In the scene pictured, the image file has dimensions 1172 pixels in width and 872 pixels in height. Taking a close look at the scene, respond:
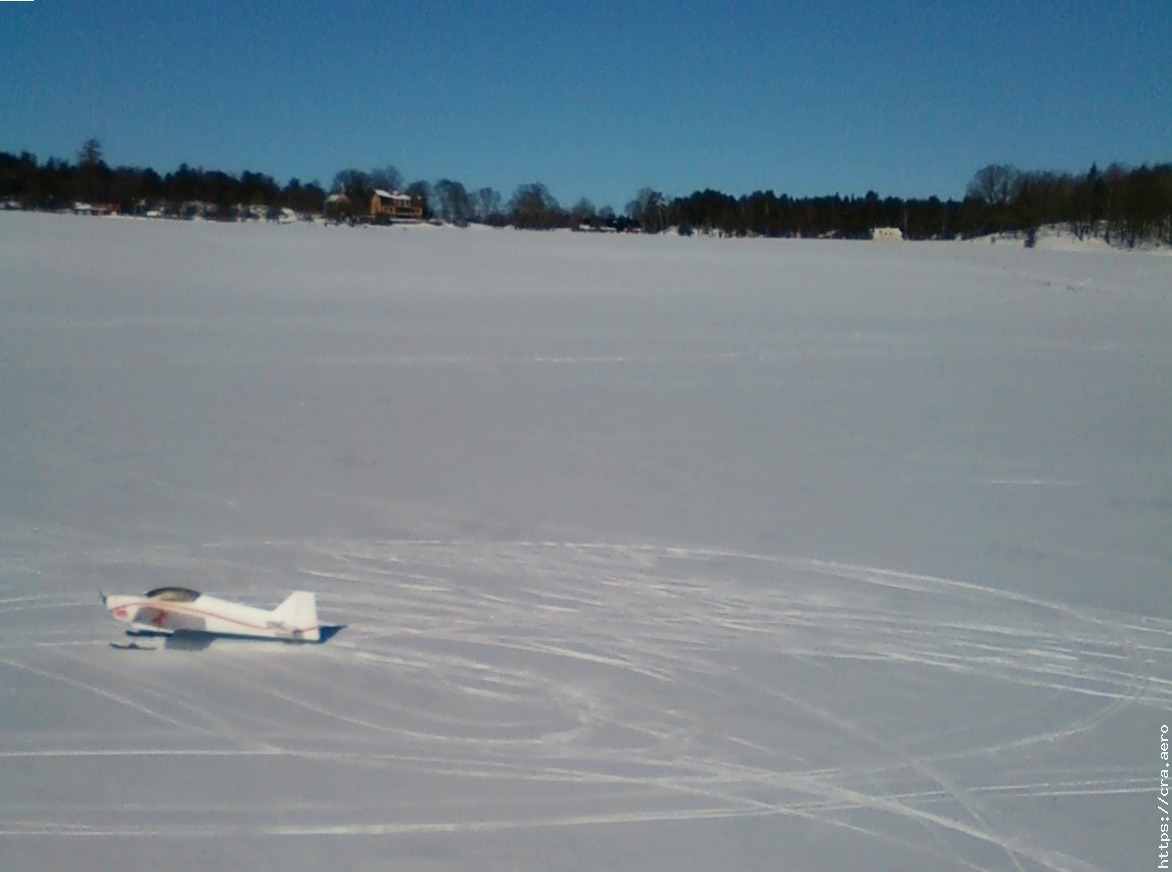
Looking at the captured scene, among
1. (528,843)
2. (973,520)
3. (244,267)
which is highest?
(244,267)

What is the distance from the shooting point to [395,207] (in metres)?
60.1

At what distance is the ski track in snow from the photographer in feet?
10.5

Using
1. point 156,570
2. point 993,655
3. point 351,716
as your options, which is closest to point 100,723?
point 351,716

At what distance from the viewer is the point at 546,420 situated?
29.0 ft

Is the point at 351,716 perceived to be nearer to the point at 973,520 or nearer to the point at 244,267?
the point at 973,520

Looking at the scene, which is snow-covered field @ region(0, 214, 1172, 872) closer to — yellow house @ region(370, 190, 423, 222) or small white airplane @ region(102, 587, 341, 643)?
small white airplane @ region(102, 587, 341, 643)

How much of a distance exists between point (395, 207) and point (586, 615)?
59.0 metres

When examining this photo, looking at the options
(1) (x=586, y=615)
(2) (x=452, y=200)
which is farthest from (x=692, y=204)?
(1) (x=586, y=615)

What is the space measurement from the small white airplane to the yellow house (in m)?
52.6

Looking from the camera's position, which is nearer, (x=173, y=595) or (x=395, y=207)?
(x=173, y=595)

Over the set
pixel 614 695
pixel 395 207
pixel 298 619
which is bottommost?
pixel 614 695

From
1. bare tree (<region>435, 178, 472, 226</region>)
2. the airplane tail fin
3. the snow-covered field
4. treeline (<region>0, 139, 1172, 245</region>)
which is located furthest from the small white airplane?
bare tree (<region>435, 178, 472, 226</region>)

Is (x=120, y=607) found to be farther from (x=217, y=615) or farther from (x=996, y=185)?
(x=996, y=185)

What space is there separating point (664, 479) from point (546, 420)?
2.15m
